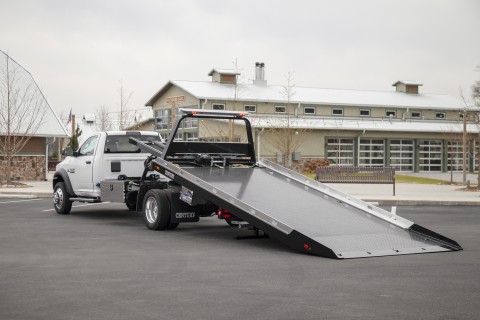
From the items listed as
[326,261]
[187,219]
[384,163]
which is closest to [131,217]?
Answer: [187,219]

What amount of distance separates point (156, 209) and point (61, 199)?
4722mm

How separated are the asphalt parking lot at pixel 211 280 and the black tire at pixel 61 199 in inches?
146

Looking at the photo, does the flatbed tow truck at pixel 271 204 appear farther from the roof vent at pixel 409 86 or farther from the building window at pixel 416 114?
the roof vent at pixel 409 86

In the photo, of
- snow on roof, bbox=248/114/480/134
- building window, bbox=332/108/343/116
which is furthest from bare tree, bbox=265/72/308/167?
building window, bbox=332/108/343/116

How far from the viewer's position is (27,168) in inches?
1473

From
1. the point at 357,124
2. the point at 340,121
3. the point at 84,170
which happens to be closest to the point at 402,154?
the point at 357,124

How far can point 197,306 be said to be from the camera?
7.17 m

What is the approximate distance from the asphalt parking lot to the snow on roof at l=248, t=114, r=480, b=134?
114 feet

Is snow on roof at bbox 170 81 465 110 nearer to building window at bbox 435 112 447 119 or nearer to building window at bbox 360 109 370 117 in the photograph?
building window at bbox 360 109 370 117

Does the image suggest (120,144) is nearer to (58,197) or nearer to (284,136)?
(58,197)

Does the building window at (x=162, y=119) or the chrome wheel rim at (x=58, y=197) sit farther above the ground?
the building window at (x=162, y=119)

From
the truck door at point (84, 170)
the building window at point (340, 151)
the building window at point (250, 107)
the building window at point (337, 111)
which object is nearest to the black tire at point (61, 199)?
the truck door at point (84, 170)

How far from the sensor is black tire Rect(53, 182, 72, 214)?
17.6m

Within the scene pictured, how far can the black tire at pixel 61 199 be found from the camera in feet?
57.7
